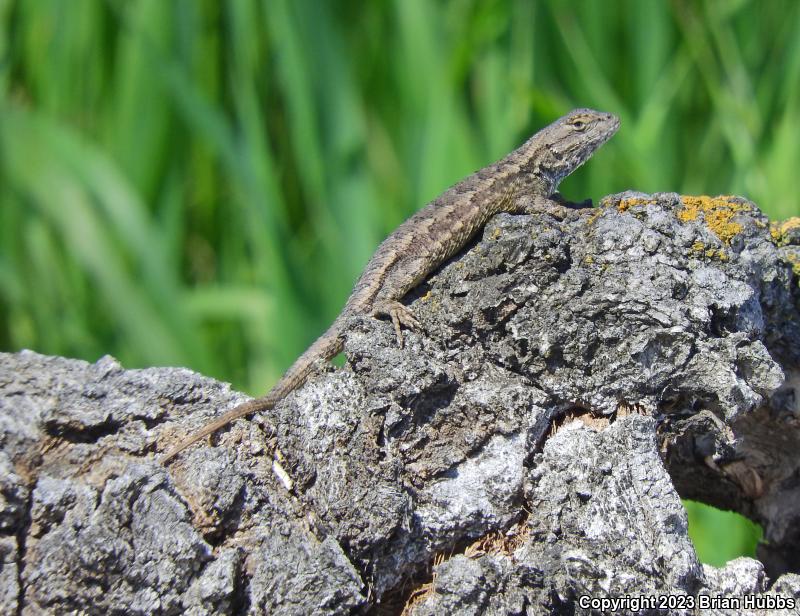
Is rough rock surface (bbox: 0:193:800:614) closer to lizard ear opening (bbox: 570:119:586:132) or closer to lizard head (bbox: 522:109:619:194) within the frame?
lizard head (bbox: 522:109:619:194)

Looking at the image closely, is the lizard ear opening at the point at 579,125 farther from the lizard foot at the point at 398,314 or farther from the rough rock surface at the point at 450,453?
the rough rock surface at the point at 450,453

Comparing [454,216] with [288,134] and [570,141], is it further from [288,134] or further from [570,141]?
[288,134]

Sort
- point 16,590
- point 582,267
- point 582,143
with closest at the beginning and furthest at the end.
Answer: point 16,590
point 582,267
point 582,143

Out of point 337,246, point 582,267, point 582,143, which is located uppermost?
point 337,246

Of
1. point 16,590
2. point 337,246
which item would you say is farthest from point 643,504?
point 337,246

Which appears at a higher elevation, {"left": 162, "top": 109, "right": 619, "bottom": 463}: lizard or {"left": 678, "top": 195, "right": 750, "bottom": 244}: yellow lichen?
{"left": 162, "top": 109, "right": 619, "bottom": 463}: lizard

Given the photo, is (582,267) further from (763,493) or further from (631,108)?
(631,108)

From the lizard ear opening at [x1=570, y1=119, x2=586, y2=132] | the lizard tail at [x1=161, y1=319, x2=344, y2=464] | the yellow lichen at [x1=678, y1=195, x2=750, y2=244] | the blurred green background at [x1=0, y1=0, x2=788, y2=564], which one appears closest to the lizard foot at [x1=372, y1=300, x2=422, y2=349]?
the lizard tail at [x1=161, y1=319, x2=344, y2=464]

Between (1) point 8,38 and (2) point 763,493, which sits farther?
(1) point 8,38

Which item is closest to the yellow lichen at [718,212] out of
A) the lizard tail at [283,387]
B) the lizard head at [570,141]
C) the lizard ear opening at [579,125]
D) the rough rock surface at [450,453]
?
the rough rock surface at [450,453]
